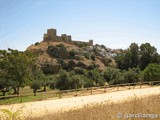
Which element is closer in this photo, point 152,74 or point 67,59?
point 152,74

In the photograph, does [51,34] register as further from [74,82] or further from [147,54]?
[74,82]

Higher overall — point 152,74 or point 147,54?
point 147,54

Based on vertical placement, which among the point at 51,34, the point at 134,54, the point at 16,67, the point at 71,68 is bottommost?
the point at 16,67

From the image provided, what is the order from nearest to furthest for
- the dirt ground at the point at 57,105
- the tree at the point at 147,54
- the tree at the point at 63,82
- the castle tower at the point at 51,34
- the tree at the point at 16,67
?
1. the dirt ground at the point at 57,105
2. the tree at the point at 16,67
3. the tree at the point at 63,82
4. the tree at the point at 147,54
5. the castle tower at the point at 51,34

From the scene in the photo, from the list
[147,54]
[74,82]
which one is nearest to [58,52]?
[147,54]

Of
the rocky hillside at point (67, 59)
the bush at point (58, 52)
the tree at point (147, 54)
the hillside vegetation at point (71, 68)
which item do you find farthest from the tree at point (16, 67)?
the bush at point (58, 52)

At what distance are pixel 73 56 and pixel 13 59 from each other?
163 ft

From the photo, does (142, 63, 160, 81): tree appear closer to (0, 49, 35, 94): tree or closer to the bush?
(0, 49, 35, 94): tree

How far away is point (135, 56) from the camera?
72250mm

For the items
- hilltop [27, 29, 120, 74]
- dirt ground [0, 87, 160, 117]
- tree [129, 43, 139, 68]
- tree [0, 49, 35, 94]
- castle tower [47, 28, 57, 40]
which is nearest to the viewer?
dirt ground [0, 87, 160, 117]

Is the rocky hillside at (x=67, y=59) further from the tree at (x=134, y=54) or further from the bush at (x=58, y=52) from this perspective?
the tree at (x=134, y=54)

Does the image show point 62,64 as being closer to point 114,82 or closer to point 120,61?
point 120,61

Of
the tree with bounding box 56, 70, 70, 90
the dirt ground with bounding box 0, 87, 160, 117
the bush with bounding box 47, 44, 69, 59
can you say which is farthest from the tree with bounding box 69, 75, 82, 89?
the bush with bounding box 47, 44, 69, 59

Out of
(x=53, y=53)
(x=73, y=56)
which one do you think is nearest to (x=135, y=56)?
(x=73, y=56)
